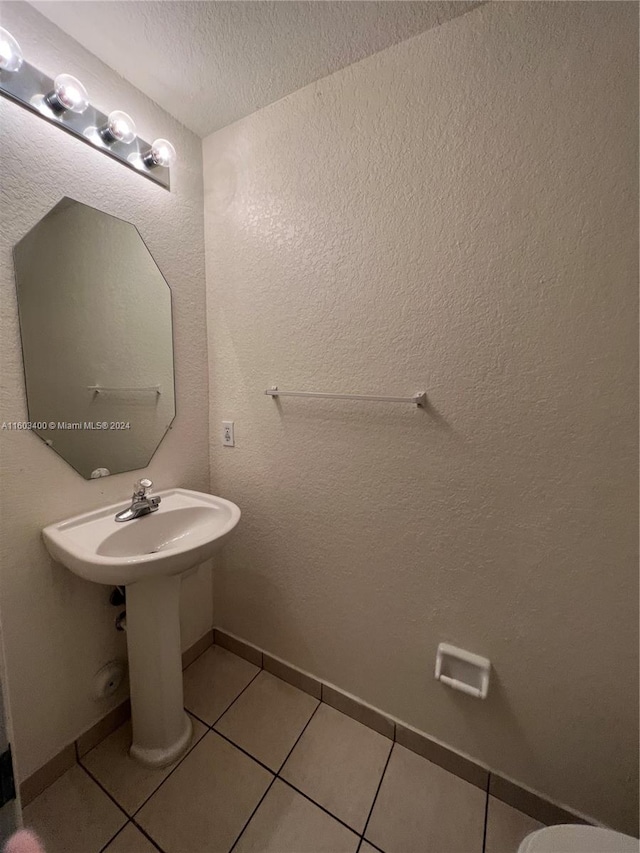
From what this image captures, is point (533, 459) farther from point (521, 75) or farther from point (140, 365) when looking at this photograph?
point (140, 365)

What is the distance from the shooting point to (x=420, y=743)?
1109 millimetres

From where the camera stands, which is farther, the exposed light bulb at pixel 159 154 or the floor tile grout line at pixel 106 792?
the exposed light bulb at pixel 159 154

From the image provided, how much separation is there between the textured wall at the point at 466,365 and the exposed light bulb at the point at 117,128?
0.35 m

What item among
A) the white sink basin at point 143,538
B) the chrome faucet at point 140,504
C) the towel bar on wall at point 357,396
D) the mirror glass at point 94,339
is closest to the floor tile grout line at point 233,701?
the white sink basin at point 143,538

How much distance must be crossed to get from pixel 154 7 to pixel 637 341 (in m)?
1.55

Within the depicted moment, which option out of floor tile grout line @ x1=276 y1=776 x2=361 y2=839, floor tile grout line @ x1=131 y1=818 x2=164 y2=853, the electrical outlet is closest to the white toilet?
floor tile grout line @ x1=276 y1=776 x2=361 y2=839

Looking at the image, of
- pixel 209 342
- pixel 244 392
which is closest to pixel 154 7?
pixel 209 342

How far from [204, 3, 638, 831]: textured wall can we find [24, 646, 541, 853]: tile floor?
147 mm

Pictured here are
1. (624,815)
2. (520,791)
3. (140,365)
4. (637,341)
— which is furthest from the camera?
(140,365)

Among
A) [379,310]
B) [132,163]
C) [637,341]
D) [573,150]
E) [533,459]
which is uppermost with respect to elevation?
[132,163]

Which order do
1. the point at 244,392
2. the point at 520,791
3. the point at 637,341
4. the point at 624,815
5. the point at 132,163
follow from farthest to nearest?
the point at 244,392
the point at 132,163
the point at 520,791
the point at 624,815
the point at 637,341

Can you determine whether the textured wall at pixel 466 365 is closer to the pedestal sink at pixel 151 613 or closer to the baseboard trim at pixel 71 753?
the pedestal sink at pixel 151 613

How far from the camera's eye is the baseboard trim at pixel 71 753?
969 millimetres

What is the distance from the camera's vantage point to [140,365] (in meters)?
1.22
